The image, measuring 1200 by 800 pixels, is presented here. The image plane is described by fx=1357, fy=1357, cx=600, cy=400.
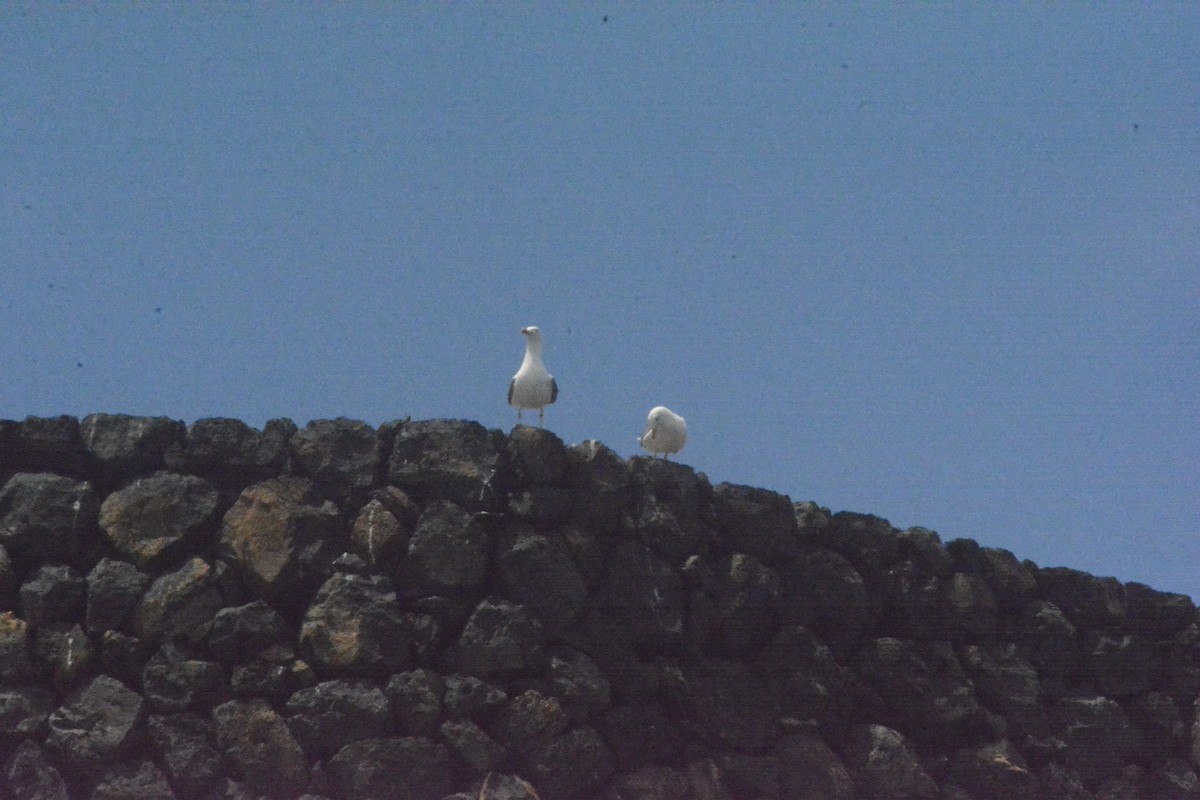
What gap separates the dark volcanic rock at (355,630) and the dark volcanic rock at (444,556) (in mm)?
201

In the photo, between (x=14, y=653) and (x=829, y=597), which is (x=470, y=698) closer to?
(x=14, y=653)

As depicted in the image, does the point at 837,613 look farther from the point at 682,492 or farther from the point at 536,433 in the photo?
the point at 536,433

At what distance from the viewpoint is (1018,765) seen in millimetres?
9484

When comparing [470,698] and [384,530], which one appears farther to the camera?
[384,530]

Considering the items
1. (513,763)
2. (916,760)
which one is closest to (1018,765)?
(916,760)

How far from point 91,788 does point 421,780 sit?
182 cm

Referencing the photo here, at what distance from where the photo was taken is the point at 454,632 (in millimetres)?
8172

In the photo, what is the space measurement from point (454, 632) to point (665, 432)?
120 inches

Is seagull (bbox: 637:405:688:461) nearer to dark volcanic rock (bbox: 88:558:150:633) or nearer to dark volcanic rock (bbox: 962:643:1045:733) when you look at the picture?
dark volcanic rock (bbox: 962:643:1045:733)

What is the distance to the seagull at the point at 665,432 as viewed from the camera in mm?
10625

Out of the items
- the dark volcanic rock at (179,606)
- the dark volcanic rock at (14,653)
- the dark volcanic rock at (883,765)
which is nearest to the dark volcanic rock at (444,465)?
the dark volcanic rock at (179,606)

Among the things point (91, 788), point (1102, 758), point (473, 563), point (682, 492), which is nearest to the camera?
point (91, 788)

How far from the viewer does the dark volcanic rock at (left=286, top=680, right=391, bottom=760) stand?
7680 mm

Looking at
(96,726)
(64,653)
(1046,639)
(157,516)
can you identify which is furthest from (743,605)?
(64,653)
